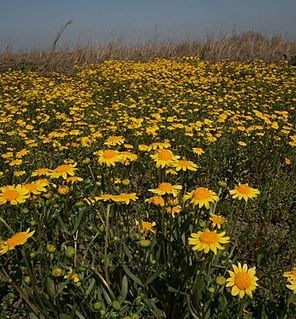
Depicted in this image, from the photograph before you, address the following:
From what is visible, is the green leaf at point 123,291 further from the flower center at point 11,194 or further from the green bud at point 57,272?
Result: the flower center at point 11,194

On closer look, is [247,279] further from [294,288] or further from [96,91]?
[96,91]

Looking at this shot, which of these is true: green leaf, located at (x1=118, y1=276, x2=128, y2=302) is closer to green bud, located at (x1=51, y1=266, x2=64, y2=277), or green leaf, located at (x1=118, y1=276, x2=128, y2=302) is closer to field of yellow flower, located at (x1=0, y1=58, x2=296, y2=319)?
field of yellow flower, located at (x1=0, y1=58, x2=296, y2=319)

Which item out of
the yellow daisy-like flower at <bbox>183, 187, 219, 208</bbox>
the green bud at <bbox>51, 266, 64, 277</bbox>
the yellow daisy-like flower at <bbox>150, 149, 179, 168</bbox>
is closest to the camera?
the green bud at <bbox>51, 266, 64, 277</bbox>

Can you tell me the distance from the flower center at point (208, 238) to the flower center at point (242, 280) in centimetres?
20

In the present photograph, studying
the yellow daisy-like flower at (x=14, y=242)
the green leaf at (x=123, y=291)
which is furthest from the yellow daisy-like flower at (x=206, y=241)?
the yellow daisy-like flower at (x=14, y=242)

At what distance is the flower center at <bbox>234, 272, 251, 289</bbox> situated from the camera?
1589 mm

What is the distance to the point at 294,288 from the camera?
5.14 ft

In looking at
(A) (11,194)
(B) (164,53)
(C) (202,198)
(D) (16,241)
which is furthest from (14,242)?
(B) (164,53)

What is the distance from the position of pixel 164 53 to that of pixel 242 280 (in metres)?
15.8

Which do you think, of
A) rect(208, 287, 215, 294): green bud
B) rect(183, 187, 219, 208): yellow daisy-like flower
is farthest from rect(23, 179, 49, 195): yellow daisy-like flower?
rect(208, 287, 215, 294): green bud

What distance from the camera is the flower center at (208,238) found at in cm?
161

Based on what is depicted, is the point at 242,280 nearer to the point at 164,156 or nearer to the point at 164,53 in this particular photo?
the point at 164,156

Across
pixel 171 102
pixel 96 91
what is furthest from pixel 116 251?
pixel 96 91

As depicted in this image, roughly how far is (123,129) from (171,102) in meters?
2.04
